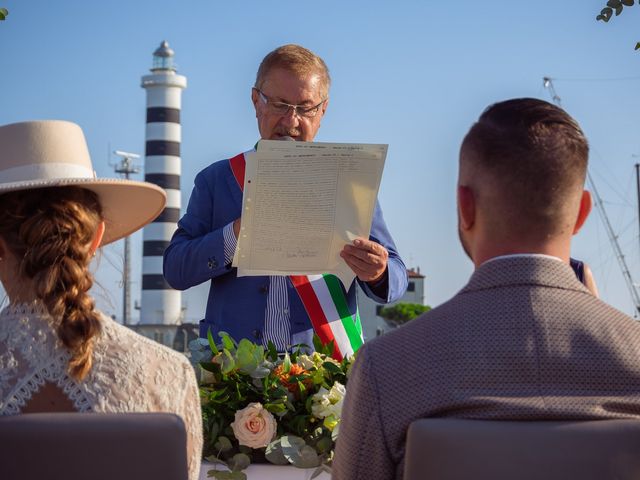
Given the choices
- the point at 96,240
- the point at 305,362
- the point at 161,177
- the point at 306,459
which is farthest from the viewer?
the point at 161,177

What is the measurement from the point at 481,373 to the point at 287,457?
934 millimetres

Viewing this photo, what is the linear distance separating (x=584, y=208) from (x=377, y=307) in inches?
3609

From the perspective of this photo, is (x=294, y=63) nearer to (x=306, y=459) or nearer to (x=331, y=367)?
(x=331, y=367)

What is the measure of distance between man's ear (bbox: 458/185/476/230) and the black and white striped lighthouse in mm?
59982

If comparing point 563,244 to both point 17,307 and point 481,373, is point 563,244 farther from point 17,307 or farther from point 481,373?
point 17,307

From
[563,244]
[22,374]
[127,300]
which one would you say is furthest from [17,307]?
[127,300]

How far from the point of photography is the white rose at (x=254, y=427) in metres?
3.23

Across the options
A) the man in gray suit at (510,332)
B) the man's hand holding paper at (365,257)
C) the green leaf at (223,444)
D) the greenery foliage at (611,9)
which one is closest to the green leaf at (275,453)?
the green leaf at (223,444)

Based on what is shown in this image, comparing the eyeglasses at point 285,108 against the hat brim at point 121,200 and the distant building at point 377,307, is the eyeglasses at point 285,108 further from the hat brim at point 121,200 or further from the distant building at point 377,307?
the distant building at point 377,307

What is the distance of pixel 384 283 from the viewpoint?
4465 millimetres

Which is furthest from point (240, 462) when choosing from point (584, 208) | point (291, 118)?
point (291, 118)

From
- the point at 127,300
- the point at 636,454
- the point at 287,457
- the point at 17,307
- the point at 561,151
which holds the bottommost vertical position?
the point at 127,300

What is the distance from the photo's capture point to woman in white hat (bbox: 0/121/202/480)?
2.61 m

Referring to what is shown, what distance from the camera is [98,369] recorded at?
8.69ft
